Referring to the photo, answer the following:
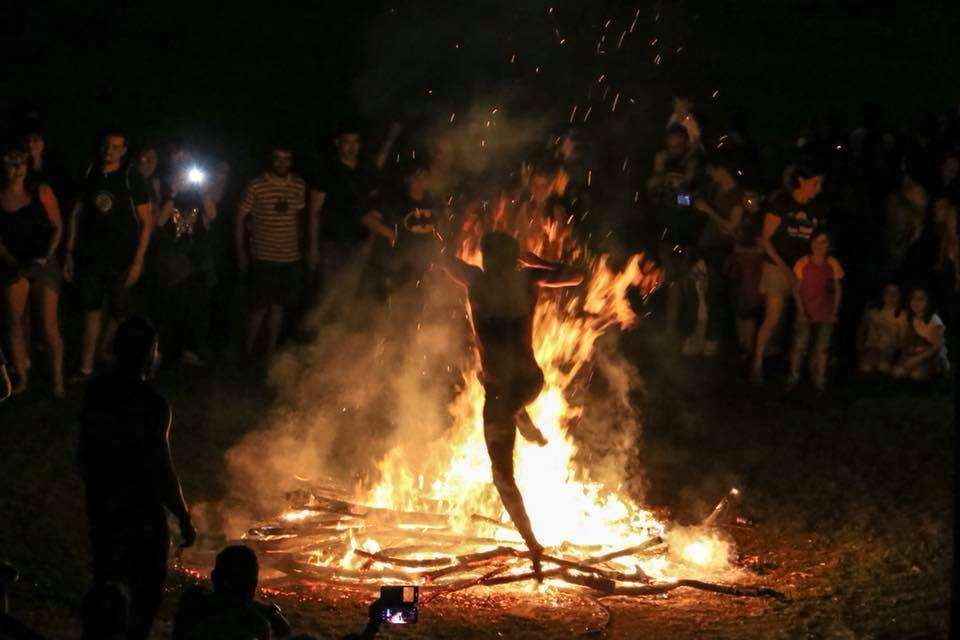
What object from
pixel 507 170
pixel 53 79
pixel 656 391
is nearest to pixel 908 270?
pixel 656 391

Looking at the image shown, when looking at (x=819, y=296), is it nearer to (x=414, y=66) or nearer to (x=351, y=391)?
(x=351, y=391)

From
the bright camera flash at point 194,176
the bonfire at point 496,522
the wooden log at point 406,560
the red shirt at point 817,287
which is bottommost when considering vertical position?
the wooden log at point 406,560

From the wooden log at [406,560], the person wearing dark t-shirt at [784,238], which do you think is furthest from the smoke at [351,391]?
the person wearing dark t-shirt at [784,238]

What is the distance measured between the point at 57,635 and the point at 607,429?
5.43 metres

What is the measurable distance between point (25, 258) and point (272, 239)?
7.53 ft

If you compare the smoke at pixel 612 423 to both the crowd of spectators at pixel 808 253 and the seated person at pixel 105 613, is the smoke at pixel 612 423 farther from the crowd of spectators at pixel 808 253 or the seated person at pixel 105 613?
the seated person at pixel 105 613

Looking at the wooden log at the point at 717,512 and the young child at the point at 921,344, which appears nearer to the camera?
the wooden log at the point at 717,512

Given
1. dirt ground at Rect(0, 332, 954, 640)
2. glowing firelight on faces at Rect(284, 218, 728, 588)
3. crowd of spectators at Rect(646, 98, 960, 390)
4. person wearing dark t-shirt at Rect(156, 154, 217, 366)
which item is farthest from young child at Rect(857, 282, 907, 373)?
person wearing dark t-shirt at Rect(156, 154, 217, 366)

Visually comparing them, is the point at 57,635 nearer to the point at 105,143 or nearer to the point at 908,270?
the point at 105,143

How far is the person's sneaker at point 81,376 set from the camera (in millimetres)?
10773

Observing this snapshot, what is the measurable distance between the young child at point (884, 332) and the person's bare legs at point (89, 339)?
732 cm

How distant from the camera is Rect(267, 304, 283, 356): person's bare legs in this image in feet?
38.6

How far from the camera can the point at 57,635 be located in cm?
596

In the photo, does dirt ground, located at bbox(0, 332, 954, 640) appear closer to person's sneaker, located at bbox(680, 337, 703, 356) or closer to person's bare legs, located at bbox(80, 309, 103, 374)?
person's sneaker, located at bbox(680, 337, 703, 356)
